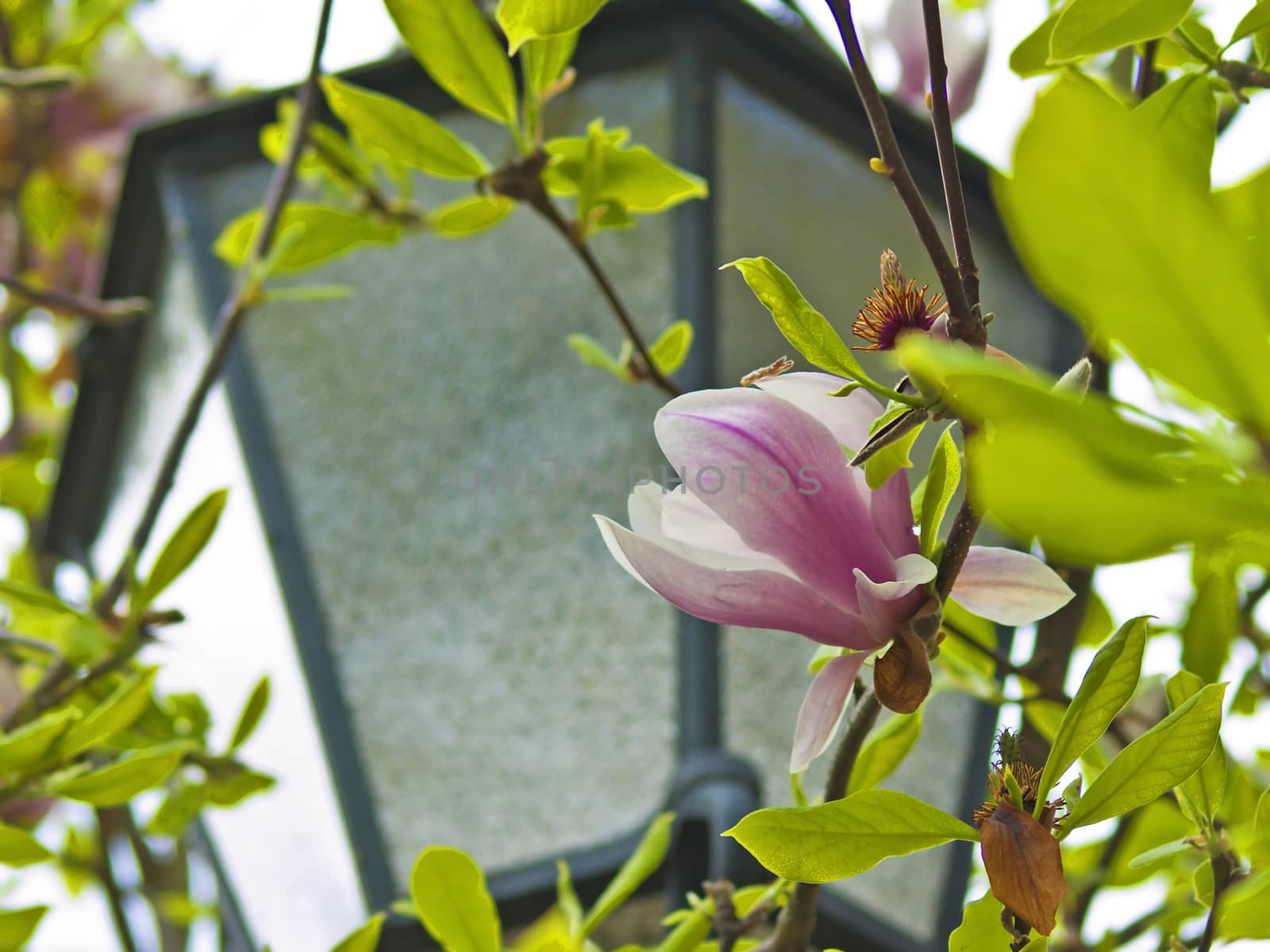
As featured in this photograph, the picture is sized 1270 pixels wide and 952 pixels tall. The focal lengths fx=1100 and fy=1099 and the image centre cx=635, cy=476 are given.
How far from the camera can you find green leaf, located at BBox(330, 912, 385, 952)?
35 centimetres

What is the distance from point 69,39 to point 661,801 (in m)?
0.66

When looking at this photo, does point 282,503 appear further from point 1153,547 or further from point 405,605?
point 1153,547

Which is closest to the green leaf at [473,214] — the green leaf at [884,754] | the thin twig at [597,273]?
the thin twig at [597,273]

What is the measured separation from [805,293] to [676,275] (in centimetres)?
7

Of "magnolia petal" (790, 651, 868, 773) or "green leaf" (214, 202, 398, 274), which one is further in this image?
"green leaf" (214, 202, 398, 274)

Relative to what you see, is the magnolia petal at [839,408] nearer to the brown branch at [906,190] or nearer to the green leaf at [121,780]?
the brown branch at [906,190]

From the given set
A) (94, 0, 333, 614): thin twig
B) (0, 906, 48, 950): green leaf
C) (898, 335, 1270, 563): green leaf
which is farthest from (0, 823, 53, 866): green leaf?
(898, 335, 1270, 563): green leaf

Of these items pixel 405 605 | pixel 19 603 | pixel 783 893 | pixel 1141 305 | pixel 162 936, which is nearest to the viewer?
pixel 1141 305

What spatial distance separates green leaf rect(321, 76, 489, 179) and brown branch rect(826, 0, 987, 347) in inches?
7.0

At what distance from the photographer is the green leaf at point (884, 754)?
35 cm

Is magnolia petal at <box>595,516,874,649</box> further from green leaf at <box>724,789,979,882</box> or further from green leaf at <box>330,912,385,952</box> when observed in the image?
green leaf at <box>330,912,385,952</box>

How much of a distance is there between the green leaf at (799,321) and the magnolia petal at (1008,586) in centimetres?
7

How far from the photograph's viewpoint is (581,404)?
566 mm

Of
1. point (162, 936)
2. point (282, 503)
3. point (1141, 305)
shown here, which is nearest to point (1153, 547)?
point (1141, 305)
